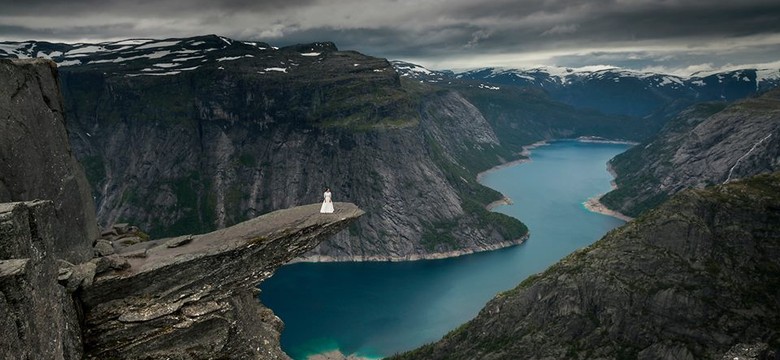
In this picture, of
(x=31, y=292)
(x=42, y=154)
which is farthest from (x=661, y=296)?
(x=31, y=292)

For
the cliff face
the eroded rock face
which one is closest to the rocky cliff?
the eroded rock face

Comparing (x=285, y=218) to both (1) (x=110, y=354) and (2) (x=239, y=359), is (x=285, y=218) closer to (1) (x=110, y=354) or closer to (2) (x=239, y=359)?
(2) (x=239, y=359)

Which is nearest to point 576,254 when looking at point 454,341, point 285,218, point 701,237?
point 701,237

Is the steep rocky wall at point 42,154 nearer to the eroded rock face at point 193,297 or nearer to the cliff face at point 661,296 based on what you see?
the eroded rock face at point 193,297

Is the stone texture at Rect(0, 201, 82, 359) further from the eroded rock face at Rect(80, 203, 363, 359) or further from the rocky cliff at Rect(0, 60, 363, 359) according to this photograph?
the eroded rock face at Rect(80, 203, 363, 359)

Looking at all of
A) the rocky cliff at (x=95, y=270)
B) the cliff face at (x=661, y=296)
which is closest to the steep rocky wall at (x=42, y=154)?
the rocky cliff at (x=95, y=270)
